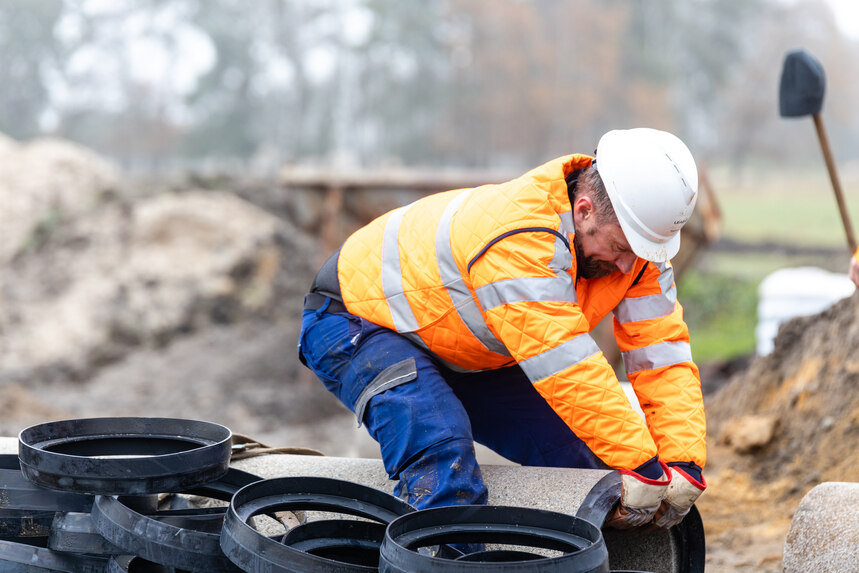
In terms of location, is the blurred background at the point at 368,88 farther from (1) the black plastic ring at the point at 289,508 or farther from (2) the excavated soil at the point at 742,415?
(1) the black plastic ring at the point at 289,508

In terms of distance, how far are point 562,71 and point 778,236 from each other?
10.3 metres

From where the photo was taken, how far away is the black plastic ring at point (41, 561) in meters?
2.73

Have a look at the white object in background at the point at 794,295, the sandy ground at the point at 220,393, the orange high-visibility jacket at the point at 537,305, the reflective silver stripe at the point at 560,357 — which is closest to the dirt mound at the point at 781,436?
the orange high-visibility jacket at the point at 537,305

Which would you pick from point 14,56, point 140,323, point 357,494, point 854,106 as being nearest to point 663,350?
A: point 357,494

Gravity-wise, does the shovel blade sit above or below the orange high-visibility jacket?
above

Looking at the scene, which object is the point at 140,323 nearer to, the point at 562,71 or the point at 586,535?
the point at 586,535

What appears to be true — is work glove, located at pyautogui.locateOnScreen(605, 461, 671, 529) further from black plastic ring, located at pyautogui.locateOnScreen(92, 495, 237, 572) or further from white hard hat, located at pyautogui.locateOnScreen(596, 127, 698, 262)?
black plastic ring, located at pyautogui.locateOnScreen(92, 495, 237, 572)

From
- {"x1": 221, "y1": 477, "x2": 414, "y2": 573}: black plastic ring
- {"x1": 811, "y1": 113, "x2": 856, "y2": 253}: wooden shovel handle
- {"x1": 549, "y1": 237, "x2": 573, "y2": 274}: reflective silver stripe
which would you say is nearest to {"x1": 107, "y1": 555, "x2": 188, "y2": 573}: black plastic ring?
{"x1": 221, "y1": 477, "x2": 414, "y2": 573}: black plastic ring

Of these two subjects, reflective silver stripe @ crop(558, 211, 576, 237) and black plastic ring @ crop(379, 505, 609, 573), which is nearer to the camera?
black plastic ring @ crop(379, 505, 609, 573)

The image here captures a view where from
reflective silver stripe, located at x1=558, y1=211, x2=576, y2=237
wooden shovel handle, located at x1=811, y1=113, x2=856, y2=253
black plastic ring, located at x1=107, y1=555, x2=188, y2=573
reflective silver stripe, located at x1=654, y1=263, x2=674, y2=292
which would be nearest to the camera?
black plastic ring, located at x1=107, y1=555, x2=188, y2=573

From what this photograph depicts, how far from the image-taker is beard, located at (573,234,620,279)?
2982mm

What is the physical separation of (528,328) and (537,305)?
0.25ft

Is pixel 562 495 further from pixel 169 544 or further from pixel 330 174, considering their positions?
pixel 330 174

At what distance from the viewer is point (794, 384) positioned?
5160 mm
